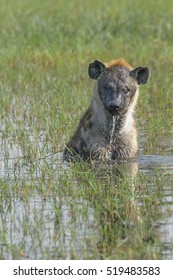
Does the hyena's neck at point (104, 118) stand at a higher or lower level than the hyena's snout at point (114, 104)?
lower

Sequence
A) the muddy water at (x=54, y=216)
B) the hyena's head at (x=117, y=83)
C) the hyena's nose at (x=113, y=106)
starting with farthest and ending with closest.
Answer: the hyena's head at (x=117, y=83) → the hyena's nose at (x=113, y=106) → the muddy water at (x=54, y=216)

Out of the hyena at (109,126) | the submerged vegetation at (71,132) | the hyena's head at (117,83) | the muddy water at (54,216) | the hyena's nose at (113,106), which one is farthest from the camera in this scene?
the hyena at (109,126)

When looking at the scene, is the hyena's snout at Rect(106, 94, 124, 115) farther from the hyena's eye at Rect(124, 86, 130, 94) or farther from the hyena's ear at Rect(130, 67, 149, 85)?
the hyena's ear at Rect(130, 67, 149, 85)

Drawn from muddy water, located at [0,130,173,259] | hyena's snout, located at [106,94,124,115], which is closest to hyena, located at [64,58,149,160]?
hyena's snout, located at [106,94,124,115]

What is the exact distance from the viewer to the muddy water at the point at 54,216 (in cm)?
778

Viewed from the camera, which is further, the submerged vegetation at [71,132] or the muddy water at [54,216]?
the submerged vegetation at [71,132]

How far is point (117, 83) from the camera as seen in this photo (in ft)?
38.7

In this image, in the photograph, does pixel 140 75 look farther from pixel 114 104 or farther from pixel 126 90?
pixel 114 104

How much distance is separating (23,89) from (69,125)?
306 centimetres

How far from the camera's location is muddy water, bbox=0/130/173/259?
306 inches

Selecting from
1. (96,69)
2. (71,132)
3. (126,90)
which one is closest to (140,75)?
(126,90)

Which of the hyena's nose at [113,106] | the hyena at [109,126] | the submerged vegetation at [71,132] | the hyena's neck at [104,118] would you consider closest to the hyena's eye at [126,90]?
the hyena at [109,126]

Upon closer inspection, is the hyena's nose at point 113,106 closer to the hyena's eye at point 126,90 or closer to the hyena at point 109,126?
the hyena at point 109,126

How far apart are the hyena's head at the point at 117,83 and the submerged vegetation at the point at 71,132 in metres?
0.68
